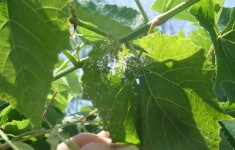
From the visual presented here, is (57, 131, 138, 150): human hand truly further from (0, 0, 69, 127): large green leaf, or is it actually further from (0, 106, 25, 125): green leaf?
(0, 106, 25, 125): green leaf

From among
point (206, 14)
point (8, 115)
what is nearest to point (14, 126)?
point (8, 115)

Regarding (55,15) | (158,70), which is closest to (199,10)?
(158,70)

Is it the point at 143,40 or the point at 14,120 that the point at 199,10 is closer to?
the point at 143,40

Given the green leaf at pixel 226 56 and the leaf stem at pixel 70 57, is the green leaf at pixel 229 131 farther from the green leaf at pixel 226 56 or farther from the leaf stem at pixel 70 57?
the leaf stem at pixel 70 57

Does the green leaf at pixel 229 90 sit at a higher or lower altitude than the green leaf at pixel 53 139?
A: lower

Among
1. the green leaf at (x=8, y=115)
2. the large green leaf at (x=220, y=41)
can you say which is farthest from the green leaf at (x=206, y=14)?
the green leaf at (x=8, y=115)

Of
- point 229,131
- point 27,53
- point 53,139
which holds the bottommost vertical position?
point 229,131

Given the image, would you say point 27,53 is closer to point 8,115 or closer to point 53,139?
point 53,139
